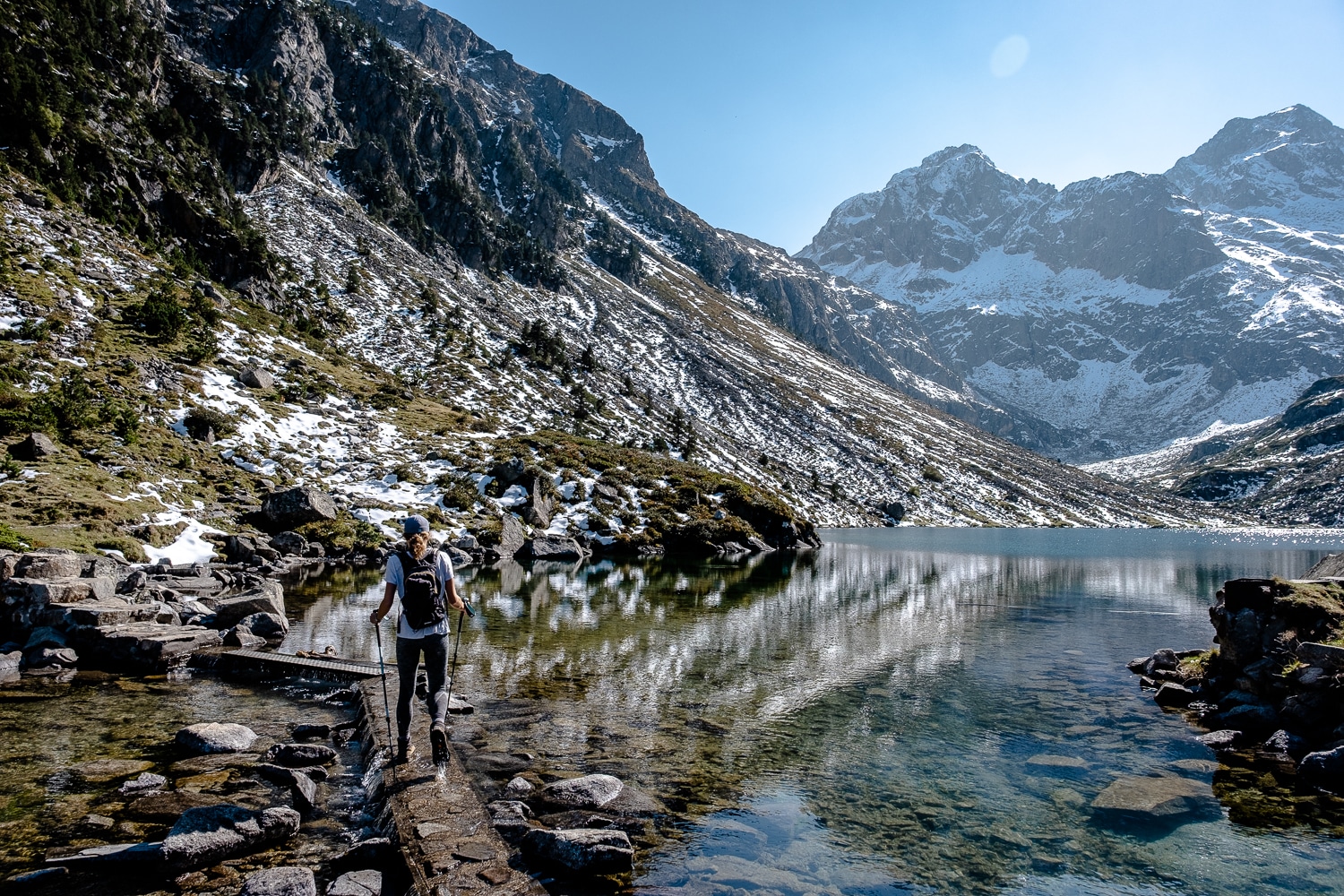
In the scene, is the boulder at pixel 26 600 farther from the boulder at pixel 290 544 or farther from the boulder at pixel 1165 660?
the boulder at pixel 1165 660

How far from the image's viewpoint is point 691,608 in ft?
88.5

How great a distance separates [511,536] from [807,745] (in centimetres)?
3517

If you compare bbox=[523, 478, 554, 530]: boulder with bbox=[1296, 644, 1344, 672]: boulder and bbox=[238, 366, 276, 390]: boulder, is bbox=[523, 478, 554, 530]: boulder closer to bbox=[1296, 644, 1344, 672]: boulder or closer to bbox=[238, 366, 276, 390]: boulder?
bbox=[238, 366, 276, 390]: boulder

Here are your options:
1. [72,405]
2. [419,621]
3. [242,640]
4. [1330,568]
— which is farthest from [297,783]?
[72,405]

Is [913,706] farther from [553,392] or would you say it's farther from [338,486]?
[553,392]

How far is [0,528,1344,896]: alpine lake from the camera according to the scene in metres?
7.66

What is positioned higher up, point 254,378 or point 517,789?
point 254,378

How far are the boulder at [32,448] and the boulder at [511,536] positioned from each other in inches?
868

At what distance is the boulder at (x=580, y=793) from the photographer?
28.2ft

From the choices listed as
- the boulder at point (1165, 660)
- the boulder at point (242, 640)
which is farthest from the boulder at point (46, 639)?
the boulder at point (1165, 660)

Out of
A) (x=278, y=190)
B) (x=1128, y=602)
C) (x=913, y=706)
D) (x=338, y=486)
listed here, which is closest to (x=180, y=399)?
(x=338, y=486)

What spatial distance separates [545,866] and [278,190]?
11628 cm

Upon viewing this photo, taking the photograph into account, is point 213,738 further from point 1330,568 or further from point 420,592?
point 1330,568

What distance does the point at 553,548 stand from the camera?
151ft
